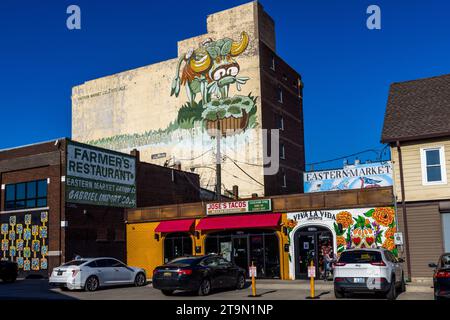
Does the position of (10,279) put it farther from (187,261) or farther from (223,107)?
(223,107)

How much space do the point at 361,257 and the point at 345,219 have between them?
8982 mm

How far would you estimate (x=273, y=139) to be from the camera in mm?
51938

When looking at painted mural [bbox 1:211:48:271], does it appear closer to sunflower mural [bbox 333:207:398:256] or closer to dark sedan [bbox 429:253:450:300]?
sunflower mural [bbox 333:207:398:256]

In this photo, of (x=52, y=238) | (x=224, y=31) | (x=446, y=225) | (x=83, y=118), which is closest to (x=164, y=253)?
(x=52, y=238)

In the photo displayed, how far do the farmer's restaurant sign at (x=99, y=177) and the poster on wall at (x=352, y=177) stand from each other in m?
19.0

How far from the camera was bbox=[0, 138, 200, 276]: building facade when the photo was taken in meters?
32.1

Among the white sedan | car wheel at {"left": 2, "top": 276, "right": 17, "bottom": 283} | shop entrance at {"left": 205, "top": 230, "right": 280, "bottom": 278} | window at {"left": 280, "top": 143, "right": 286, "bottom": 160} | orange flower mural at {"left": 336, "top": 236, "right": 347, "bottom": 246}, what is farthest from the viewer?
window at {"left": 280, "top": 143, "right": 286, "bottom": 160}

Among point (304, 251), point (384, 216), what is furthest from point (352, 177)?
point (384, 216)

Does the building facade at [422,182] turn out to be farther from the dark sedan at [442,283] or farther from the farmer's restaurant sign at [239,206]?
the dark sedan at [442,283]

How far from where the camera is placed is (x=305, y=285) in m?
23.9

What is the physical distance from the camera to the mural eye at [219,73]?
53.0m

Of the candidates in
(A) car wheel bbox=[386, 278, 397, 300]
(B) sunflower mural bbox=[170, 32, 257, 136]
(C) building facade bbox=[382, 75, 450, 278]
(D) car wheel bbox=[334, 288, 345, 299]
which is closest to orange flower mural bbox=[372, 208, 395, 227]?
(C) building facade bbox=[382, 75, 450, 278]

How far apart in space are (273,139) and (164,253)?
22739 millimetres

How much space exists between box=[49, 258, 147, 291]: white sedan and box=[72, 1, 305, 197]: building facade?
2595cm
